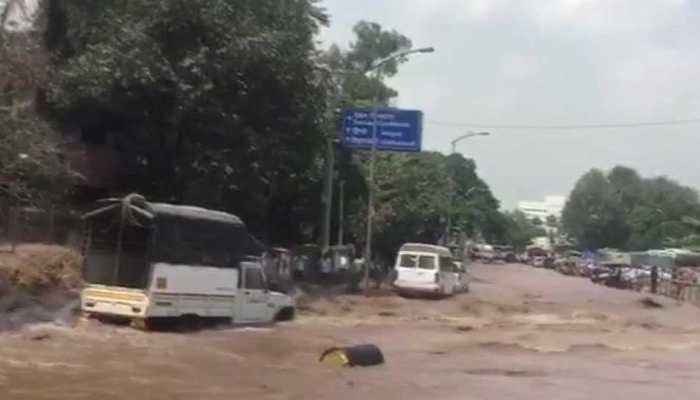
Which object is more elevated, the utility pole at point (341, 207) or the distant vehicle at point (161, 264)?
the utility pole at point (341, 207)

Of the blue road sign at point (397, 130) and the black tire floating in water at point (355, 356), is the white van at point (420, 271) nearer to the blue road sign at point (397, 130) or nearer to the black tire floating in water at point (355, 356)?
the blue road sign at point (397, 130)

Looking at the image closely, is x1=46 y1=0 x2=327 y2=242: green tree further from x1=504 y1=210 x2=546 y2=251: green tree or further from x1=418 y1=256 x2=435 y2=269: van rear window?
x1=504 y1=210 x2=546 y2=251: green tree

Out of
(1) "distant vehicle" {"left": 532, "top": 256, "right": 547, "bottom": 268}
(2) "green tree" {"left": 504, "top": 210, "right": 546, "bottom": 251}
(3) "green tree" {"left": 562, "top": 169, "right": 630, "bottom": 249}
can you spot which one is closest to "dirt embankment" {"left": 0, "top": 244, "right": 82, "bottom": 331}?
(1) "distant vehicle" {"left": 532, "top": 256, "right": 547, "bottom": 268}

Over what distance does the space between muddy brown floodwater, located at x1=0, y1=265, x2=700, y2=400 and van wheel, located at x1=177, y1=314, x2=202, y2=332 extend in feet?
1.39

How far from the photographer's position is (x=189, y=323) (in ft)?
86.1

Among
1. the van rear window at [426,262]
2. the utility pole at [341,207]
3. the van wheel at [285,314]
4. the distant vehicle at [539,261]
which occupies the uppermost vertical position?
the utility pole at [341,207]

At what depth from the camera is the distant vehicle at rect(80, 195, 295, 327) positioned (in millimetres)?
24938

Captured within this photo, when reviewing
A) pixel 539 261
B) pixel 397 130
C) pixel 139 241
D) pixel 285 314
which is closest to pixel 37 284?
pixel 139 241

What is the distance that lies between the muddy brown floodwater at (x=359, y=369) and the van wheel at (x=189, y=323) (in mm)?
424

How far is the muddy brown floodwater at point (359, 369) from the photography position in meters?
18.1

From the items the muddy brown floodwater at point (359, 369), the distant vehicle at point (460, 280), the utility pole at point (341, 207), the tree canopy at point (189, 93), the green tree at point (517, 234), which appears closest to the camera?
the muddy brown floodwater at point (359, 369)

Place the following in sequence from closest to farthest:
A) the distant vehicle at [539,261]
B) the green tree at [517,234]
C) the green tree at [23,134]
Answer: the green tree at [23,134] < the distant vehicle at [539,261] < the green tree at [517,234]

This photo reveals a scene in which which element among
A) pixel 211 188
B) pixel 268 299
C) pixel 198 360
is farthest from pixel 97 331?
pixel 211 188

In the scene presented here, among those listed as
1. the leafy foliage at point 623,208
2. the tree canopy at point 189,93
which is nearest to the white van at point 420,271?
the tree canopy at point 189,93
